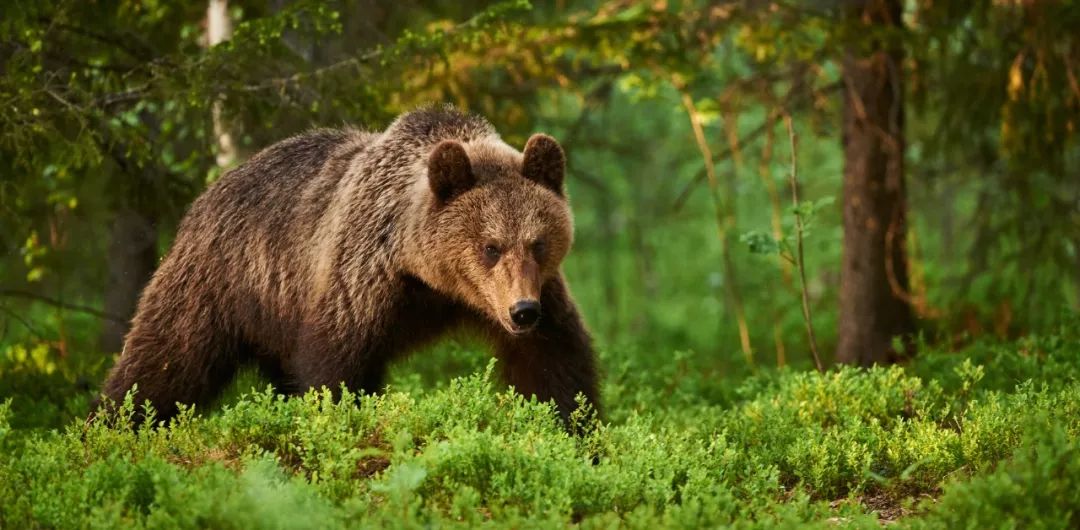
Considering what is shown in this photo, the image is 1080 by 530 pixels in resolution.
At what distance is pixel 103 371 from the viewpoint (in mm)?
9305

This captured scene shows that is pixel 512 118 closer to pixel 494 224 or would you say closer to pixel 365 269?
pixel 365 269

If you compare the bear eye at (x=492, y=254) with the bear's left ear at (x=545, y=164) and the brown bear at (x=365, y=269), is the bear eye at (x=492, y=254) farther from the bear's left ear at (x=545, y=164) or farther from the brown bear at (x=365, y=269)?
the bear's left ear at (x=545, y=164)

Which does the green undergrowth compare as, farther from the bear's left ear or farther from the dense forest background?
the bear's left ear

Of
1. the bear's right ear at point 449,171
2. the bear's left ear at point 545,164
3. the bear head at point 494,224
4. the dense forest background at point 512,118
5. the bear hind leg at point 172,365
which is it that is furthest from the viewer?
the dense forest background at point 512,118

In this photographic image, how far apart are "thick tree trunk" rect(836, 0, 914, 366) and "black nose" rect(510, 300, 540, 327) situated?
5.29 m

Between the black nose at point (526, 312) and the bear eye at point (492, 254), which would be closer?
the black nose at point (526, 312)

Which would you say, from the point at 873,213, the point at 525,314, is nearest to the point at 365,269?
the point at 525,314

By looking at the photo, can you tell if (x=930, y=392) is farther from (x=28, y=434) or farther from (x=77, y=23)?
(x=77, y=23)

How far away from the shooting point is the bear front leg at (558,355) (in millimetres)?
6922

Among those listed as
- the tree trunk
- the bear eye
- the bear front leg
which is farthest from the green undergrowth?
the tree trunk

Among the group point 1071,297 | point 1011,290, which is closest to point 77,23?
point 1011,290

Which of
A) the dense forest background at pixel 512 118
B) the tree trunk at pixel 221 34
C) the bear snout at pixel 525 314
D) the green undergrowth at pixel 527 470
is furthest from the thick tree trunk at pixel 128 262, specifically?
the bear snout at pixel 525 314

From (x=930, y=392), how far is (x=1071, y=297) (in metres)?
15.7

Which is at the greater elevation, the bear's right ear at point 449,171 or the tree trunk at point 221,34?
the tree trunk at point 221,34
